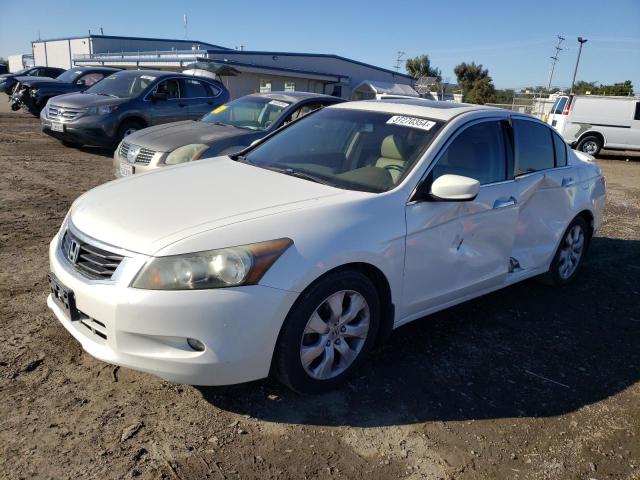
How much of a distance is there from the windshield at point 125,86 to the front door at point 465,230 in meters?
8.46

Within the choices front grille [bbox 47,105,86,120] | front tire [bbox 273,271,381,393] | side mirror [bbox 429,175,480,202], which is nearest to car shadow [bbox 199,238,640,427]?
front tire [bbox 273,271,381,393]

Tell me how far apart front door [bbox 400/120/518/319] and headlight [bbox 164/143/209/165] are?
3805 mm

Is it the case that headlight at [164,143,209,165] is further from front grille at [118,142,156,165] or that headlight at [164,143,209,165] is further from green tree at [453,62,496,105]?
green tree at [453,62,496,105]

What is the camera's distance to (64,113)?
10.2 metres

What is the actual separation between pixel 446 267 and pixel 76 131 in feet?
29.0

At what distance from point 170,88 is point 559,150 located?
8330mm

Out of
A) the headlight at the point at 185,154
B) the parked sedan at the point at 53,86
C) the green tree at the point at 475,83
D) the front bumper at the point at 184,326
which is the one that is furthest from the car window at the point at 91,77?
the green tree at the point at 475,83

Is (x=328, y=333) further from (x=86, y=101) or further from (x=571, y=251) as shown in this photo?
(x=86, y=101)

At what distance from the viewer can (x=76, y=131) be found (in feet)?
33.3

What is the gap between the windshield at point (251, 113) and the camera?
7.59m

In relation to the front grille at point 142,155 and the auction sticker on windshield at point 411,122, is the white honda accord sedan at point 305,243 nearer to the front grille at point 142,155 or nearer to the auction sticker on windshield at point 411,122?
the auction sticker on windshield at point 411,122

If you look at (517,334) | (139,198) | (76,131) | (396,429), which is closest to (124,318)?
(139,198)

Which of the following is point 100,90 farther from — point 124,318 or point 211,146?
point 124,318

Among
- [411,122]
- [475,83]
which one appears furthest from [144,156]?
[475,83]
